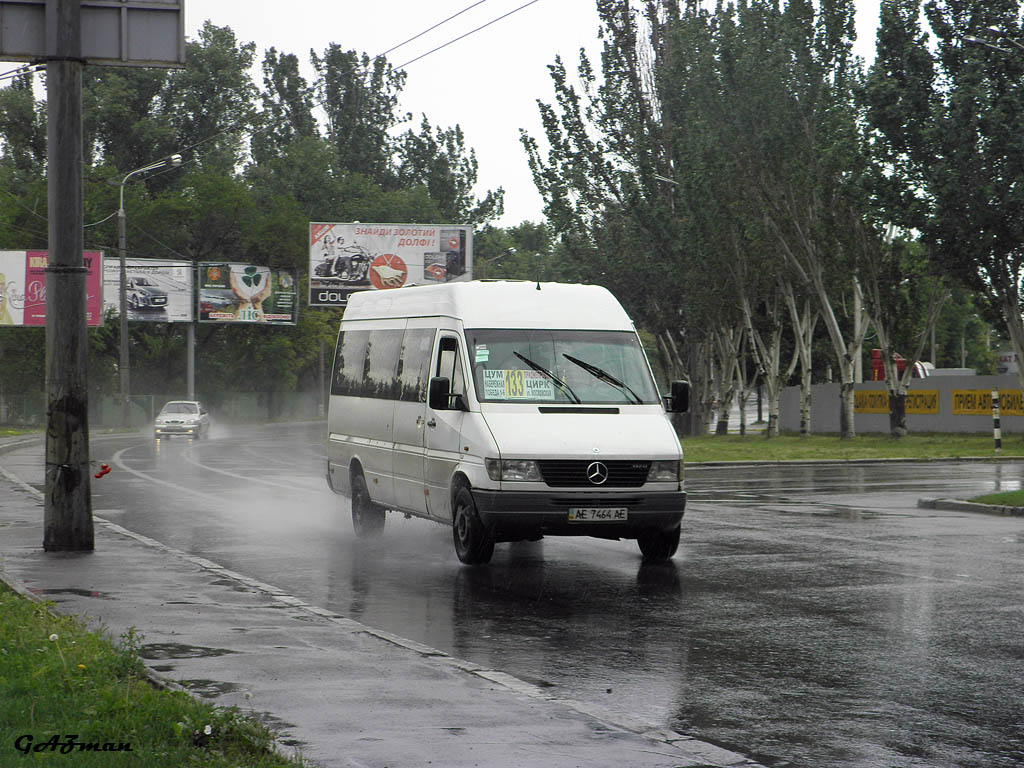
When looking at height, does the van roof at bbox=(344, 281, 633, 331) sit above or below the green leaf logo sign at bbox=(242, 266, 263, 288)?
below

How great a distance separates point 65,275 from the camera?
12.5 meters

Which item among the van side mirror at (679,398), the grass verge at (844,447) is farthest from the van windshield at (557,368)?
the grass verge at (844,447)

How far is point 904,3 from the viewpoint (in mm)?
38906

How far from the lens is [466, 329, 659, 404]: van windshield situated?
12.8m

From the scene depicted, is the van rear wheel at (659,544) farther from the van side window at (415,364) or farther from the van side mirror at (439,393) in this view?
the van side window at (415,364)

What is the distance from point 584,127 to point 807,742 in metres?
47.6

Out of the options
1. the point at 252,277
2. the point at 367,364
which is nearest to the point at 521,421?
the point at 367,364

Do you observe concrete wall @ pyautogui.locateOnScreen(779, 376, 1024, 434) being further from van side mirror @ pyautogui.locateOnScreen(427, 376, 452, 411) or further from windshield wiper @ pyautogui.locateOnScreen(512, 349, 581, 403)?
van side mirror @ pyautogui.locateOnScreen(427, 376, 452, 411)

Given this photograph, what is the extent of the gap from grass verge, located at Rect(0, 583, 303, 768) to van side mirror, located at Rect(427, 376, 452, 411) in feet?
17.6

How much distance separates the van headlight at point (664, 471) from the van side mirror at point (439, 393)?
6.38ft

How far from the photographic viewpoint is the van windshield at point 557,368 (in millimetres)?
12797

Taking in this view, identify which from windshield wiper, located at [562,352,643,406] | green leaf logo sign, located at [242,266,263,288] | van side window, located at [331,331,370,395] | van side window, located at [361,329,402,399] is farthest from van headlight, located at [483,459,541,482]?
→ green leaf logo sign, located at [242,266,263,288]

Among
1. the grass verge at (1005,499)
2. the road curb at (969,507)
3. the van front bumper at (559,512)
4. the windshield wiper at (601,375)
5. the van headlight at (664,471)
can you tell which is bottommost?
the road curb at (969,507)

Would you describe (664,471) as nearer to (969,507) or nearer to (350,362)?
(350,362)
